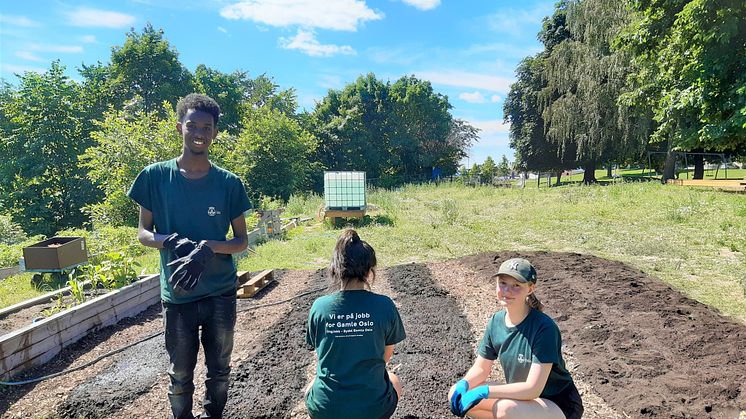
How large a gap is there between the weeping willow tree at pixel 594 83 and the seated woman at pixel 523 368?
68.9ft

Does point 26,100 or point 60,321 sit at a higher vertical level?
point 26,100

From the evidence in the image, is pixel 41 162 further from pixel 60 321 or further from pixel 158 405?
pixel 158 405

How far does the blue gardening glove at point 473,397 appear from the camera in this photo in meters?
2.36

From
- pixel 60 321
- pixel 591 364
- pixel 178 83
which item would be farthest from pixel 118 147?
pixel 178 83

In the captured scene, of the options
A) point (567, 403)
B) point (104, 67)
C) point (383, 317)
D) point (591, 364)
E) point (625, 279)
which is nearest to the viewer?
point (383, 317)

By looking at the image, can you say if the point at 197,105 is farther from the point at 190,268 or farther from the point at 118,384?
the point at 118,384

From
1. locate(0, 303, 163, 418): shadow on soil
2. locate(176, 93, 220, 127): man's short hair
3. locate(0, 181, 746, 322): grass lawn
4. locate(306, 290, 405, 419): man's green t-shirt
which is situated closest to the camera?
locate(306, 290, 405, 419): man's green t-shirt

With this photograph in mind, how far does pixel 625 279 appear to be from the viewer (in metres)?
5.98

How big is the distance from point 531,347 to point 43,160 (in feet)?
91.9

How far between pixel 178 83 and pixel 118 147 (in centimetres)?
2482

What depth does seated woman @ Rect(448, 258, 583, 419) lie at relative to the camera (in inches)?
90.3

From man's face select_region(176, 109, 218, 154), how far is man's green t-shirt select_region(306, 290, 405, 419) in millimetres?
1269

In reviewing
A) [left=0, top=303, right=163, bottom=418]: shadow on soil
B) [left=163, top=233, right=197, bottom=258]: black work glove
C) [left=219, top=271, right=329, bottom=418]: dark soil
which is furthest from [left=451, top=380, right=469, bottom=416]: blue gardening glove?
[left=0, top=303, right=163, bottom=418]: shadow on soil

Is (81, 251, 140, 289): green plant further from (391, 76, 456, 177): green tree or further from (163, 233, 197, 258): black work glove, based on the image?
(391, 76, 456, 177): green tree
